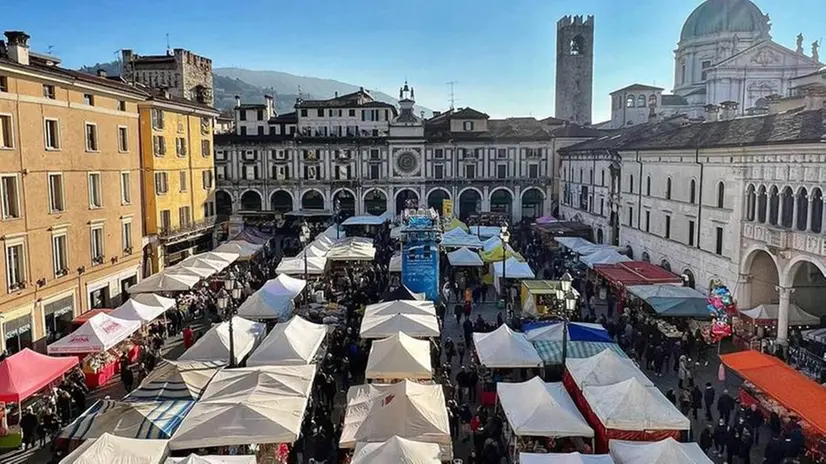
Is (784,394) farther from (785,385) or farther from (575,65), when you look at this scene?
(575,65)

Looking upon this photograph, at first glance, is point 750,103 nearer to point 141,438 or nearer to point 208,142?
point 208,142

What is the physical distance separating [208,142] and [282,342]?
92.4 feet

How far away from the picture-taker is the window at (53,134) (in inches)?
1008

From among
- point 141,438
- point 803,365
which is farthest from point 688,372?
point 141,438

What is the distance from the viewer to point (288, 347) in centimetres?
1920

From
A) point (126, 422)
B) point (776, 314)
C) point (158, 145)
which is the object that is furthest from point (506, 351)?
point (158, 145)

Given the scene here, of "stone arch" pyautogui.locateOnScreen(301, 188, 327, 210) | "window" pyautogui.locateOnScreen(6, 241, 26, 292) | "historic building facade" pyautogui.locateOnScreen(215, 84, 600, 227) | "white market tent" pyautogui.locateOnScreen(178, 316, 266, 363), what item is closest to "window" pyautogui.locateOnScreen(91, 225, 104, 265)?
"window" pyautogui.locateOnScreen(6, 241, 26, 292)

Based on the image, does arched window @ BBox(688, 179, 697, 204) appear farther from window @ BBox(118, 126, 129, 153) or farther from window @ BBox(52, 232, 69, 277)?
window @ BBox(52, 232, 69, 277)

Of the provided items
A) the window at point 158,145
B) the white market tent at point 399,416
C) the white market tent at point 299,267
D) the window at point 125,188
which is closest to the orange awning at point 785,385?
the white market tent at point 399,416

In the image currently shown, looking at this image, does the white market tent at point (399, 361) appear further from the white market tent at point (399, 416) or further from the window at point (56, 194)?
the window at point (56, 194)

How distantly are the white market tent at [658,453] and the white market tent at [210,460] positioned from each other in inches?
275

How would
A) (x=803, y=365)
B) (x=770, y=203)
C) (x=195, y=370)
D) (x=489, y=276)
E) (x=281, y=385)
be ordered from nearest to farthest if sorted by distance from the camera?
(x=281, y=385), (x=195, y=370), (x=803, y=365), (x=770, y=203), (x=489, y=276)

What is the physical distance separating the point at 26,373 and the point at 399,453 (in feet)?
35.1

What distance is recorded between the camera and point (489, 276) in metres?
35.1
